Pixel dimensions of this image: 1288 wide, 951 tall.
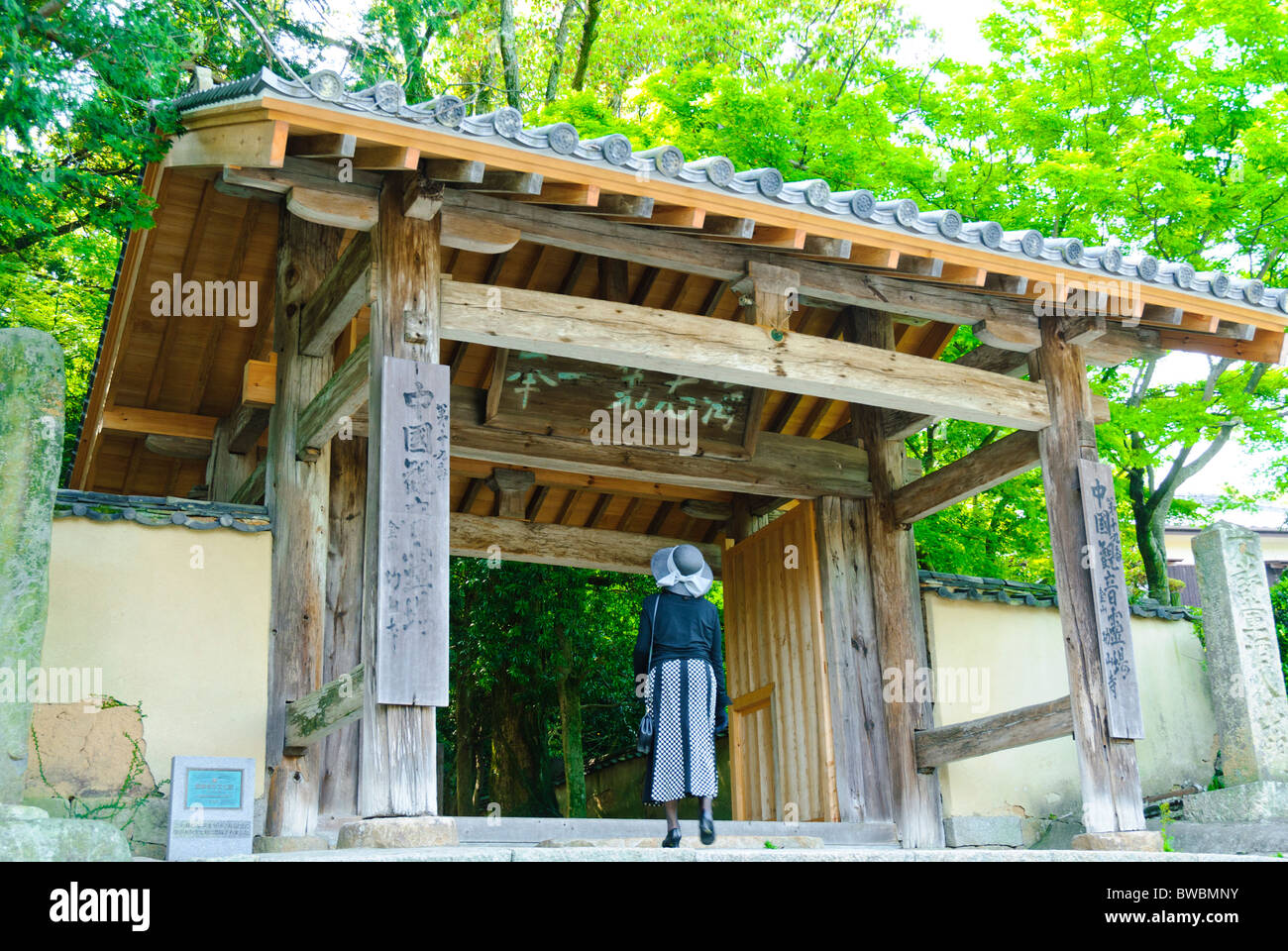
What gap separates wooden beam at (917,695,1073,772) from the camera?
6.70m

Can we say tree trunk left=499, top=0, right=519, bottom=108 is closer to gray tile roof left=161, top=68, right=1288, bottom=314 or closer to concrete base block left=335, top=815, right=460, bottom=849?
gray tile roof left=161, top=68, right=1288, bottom=314

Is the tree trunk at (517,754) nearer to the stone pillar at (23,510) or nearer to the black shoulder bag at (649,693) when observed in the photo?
the black shoulder bag at (649,693)

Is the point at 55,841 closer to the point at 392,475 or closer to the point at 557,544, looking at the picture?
the point at 392,475

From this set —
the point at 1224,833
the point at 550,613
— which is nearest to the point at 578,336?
the point at 1224,833

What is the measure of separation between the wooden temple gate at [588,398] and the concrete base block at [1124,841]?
0.35 ft

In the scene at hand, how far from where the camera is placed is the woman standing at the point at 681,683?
17.7 feet

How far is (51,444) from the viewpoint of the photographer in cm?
506

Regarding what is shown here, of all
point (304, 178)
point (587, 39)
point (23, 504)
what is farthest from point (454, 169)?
point (587, 39)

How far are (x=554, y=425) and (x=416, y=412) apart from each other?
2.77 metres

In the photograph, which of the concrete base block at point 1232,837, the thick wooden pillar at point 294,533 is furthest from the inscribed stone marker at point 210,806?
the concrete base block at point 1232,837

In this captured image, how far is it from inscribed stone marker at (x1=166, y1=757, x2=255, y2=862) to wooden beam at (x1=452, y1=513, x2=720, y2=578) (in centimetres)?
314

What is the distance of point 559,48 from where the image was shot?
690 inches

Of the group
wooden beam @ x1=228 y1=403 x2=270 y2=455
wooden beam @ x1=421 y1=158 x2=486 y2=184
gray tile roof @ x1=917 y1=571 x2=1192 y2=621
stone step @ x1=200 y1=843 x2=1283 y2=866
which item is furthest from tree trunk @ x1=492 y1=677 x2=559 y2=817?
stone step @ x1=200 y1=843 x2=1283 y2=866

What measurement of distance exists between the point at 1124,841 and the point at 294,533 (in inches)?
192
